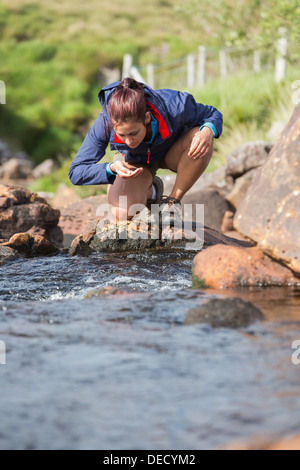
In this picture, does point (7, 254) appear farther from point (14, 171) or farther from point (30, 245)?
point (14, 171)

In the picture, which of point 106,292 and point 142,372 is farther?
point 106,292

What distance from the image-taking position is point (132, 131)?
13.4ft

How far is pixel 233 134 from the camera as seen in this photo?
35.0ft

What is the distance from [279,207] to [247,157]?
4896mm

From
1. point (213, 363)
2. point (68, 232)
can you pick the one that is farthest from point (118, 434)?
point (68, 232)

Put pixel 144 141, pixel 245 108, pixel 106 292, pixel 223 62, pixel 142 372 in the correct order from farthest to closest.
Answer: pixel 223 62 < pixel 245 108 < pixel 144 141 < pixel 106 292 < pixel 142 372

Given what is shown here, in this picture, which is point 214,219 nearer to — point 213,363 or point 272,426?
point 213,363

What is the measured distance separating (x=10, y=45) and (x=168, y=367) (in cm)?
2733

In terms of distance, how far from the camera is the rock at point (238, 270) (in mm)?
3574
